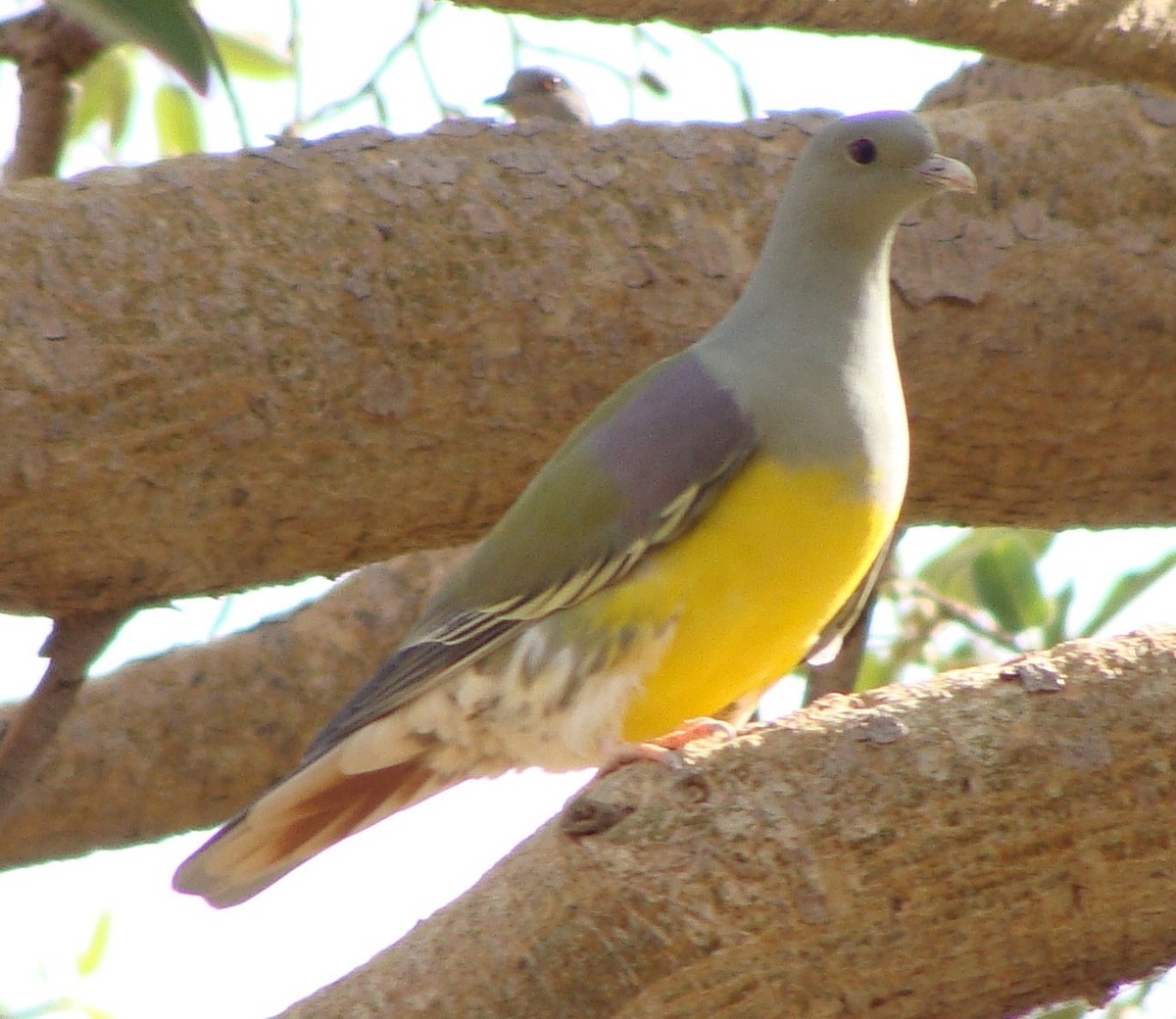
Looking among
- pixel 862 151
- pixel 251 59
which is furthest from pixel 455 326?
pixel 251 59

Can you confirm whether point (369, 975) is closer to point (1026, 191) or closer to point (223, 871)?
point (223, 871)

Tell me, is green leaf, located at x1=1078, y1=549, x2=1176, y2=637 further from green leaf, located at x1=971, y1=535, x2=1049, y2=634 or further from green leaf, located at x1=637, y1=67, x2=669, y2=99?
green leaf, located at x1=637, y1=67, x2=669, y2=99

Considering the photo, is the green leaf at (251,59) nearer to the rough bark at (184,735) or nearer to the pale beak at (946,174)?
the rough bark at (184,735)

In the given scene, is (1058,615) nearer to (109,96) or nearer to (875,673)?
(875,673)

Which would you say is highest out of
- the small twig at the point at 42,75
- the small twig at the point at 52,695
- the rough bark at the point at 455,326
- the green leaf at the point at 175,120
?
the green leaf at the point at 175,120

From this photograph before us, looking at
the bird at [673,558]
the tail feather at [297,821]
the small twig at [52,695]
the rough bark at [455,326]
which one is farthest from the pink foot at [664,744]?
the small twig at [52,695]

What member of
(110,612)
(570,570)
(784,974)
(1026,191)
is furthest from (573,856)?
(1026,191)
